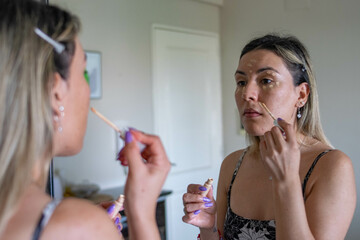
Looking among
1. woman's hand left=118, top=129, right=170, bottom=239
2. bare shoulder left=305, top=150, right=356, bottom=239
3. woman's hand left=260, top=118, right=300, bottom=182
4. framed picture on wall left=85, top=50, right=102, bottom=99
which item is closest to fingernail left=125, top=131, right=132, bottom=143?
woman's hand left=118, top=129, right=170, bottom=239

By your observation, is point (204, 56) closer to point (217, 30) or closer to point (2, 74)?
point (217, 30)

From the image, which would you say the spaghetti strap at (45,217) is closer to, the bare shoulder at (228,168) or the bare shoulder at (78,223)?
the bare shoulder at (78,223)

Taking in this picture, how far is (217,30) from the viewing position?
2561 mm

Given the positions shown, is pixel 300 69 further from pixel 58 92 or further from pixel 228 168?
pixel 58 92

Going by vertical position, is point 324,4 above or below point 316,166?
above

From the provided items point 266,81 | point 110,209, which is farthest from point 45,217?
point 266,81

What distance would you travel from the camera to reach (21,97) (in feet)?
1.50

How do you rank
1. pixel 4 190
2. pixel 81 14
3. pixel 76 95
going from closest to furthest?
pixel 4 190 < pixel 76 95 < pixel 81 14

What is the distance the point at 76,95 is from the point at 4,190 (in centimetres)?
17

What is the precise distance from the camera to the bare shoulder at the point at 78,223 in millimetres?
430

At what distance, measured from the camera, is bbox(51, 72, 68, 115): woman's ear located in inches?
20.0

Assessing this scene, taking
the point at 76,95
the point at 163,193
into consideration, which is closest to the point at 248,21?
the point at 163,193

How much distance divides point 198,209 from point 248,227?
0.13 metres

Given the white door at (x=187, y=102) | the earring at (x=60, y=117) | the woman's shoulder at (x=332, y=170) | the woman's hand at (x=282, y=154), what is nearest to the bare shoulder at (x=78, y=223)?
the earring at (x=60, y=117)
